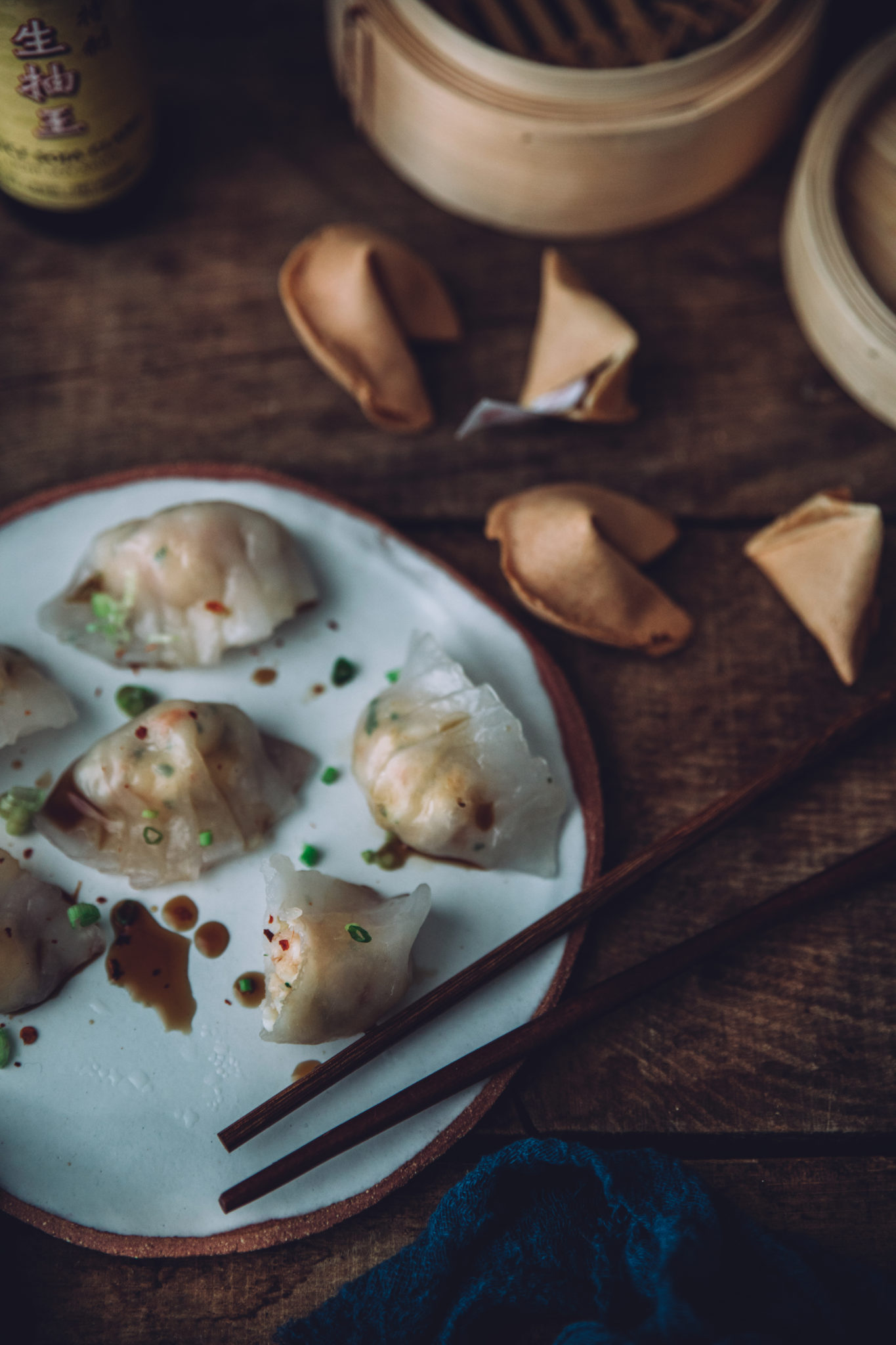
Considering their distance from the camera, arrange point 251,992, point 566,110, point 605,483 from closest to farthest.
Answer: point 251,992
point 566,110
point 605,483

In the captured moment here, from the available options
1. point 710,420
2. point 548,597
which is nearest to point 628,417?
point 710,420

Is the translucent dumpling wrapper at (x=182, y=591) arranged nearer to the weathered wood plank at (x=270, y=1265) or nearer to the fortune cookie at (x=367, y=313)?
the fortune cookie at (x=367, y=313)

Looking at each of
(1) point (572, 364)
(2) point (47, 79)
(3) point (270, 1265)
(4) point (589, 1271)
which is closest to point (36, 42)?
(2) point (47, 79)

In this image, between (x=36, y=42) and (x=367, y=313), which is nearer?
(x=36, y=42)

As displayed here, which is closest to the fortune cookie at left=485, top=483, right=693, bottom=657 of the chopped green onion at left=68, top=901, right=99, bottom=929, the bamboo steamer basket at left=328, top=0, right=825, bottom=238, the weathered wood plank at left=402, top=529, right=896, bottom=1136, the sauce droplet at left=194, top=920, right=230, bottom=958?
the weathered wood plank at left=402, top=529, right=896, bottom=1136

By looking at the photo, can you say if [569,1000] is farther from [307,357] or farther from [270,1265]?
[307,357]

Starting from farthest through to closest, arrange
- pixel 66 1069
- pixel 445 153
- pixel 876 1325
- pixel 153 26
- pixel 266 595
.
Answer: pixel 153 26 < pixel 445 153 < pixel 266 595 < pixel 66 1069 < pixel 876 1325

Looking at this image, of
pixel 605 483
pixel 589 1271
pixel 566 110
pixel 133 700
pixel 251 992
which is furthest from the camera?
pixel 605 483

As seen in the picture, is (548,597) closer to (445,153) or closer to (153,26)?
(445,153)
